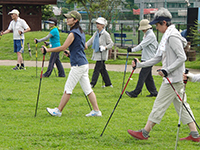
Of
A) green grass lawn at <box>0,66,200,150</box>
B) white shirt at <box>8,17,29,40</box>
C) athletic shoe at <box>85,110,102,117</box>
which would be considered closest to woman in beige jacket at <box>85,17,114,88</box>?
green grass lawn at <box>0,66,200,150</box>

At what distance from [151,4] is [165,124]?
62.5 ft

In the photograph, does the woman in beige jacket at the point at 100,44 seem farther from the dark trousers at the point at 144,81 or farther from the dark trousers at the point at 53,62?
the dark trousers at the point at 53,62

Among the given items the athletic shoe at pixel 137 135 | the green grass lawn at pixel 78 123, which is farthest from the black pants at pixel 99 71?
the athletic shoe at pixel 137 135

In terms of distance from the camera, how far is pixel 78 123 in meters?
6.70

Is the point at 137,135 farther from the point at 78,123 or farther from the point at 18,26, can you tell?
the point at 18,26

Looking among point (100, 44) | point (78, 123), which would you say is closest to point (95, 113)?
point (78, 123)

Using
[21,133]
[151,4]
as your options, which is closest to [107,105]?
[21,133]

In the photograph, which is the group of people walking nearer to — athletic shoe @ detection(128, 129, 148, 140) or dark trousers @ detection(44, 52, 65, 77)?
athletic shoe @ detection(128, 129, 148, 140)

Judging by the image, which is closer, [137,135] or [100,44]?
[137,135]

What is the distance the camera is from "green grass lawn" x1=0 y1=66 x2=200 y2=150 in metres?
5.56

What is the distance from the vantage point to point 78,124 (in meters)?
6.62

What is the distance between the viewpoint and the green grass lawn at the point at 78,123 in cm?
556

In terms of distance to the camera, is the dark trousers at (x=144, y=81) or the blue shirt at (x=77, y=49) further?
the dark trousers at (x=144, y=81)

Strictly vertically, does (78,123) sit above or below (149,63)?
below
